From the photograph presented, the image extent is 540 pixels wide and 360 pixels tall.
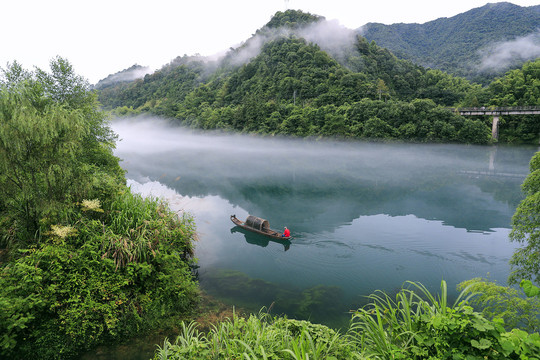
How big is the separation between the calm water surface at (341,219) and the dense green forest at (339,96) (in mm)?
10971

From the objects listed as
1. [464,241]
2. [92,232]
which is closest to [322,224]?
[464,241]

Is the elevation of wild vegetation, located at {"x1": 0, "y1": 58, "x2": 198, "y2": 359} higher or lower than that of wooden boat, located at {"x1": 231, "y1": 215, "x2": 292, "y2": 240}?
higher

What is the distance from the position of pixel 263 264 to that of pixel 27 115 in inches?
461

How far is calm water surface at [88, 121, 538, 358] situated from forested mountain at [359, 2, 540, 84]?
71023 mm

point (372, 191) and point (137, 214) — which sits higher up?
point (137, 214)

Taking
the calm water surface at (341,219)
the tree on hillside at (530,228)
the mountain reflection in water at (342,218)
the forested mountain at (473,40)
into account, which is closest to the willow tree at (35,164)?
the calm water surface at (341,219)

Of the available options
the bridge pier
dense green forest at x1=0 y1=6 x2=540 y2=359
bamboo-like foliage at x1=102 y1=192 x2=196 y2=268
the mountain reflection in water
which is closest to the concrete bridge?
the bridge pier

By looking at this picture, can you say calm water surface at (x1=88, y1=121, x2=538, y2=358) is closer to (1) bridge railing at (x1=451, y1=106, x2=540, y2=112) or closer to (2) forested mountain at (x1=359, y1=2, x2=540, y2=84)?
(1) bridge railing at (x1=451, y1=106, x2=540, y2=112)

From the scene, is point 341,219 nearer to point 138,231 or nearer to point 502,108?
point 138,231

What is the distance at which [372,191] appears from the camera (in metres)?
30.2

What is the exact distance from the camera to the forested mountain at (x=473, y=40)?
3974 inches

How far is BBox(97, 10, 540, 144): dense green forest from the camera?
192 ft

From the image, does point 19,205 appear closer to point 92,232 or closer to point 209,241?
point 92,232

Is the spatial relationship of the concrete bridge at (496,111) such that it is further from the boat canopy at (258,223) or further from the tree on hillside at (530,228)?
the tree on hillside at (530,228)
